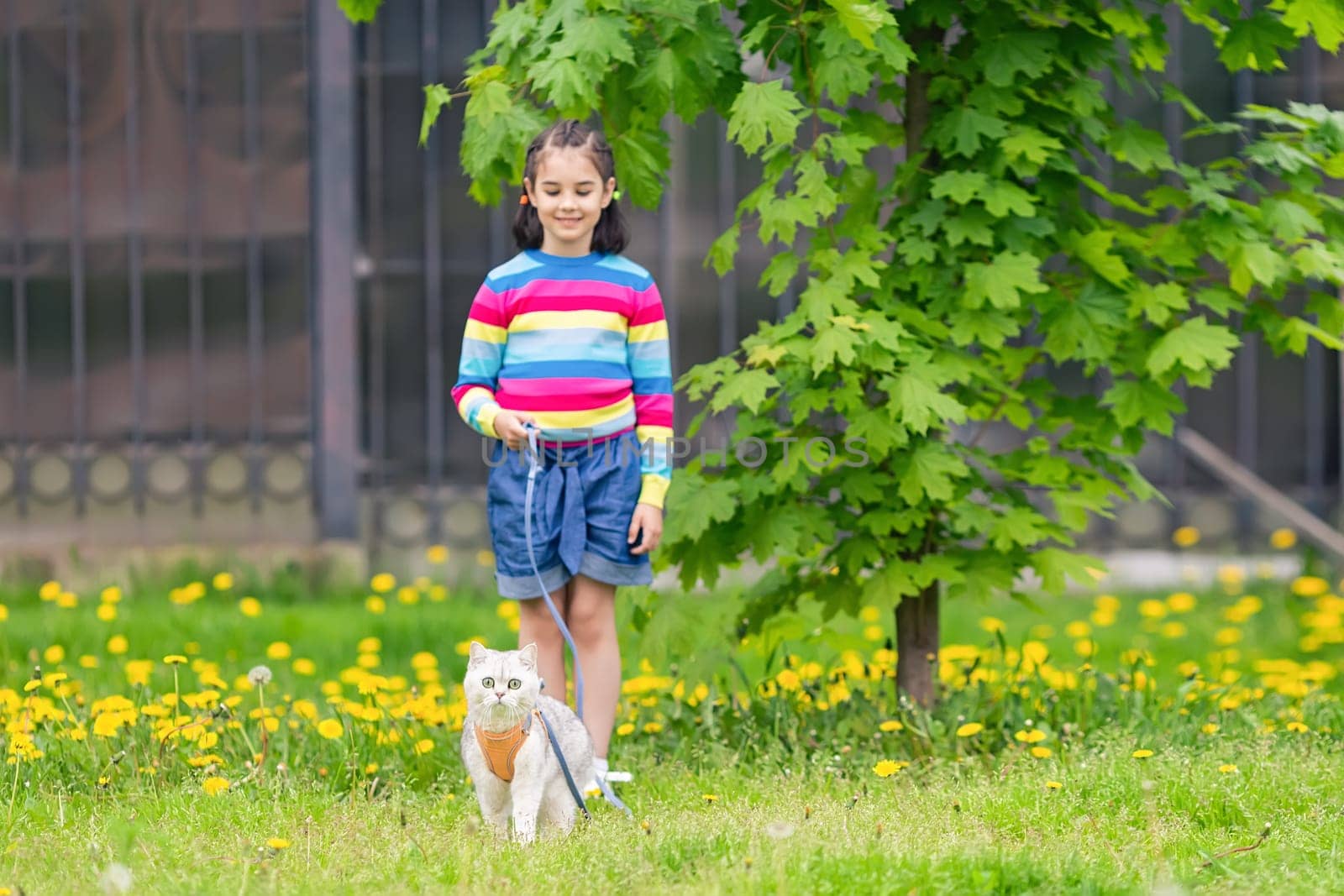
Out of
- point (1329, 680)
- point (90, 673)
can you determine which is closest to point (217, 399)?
point (90, 673)

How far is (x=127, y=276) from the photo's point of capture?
6984 millimetres

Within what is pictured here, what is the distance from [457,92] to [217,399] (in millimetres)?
3656

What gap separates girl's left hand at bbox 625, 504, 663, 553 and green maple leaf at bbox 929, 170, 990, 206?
3.54 ft

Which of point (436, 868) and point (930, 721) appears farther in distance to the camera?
point (930, 721)

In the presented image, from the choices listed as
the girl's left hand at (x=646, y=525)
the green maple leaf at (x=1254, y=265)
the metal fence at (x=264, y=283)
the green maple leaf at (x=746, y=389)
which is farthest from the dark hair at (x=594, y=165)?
the metal fence at (x=264, y=283)

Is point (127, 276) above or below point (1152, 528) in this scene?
above

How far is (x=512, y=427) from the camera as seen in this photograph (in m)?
3.30

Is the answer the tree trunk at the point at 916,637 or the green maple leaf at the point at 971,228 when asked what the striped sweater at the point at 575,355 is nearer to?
the green maple leaf at the point at 971,228

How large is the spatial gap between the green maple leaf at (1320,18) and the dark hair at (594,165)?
1.61 m

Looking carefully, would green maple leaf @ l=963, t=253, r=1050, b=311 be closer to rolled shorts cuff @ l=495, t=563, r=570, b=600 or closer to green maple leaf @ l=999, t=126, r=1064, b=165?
green maple leaf @ l=999, t=126, r=1064, b=165

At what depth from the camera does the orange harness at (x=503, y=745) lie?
2992 millimetres

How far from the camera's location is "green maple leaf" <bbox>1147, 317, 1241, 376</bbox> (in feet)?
12.1

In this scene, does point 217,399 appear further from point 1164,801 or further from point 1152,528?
point 1164,801

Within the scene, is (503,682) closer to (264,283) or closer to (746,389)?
(746,389)
